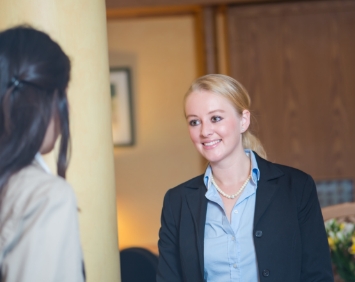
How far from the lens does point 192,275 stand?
180 cm

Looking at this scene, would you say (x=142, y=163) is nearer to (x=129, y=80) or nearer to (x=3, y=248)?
(x=129, y=80)

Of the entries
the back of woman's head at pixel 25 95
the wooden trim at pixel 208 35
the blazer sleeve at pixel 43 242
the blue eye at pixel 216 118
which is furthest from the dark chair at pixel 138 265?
the wooden trim at pixel 208 35

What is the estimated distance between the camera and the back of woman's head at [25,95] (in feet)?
4.53

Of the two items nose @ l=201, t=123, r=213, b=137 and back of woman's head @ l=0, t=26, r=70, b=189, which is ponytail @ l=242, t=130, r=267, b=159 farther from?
back of woman's head @ l=0, t=26, r=70, b=189

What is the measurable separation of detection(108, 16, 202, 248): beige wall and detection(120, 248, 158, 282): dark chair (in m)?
2.88

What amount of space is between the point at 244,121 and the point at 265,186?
0.23 metres

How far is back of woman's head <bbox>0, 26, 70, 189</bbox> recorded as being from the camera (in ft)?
4.53

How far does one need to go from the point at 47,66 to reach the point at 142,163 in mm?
3864

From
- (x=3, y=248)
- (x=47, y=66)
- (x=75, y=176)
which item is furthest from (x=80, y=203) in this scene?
(x=47, y=66)

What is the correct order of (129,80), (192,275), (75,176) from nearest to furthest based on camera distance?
(75,176)
(192,275)
(129,80)

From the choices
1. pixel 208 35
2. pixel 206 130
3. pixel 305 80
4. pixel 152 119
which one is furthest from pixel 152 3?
pixel 206 130

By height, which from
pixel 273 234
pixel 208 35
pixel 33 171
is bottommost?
pixel 273 234

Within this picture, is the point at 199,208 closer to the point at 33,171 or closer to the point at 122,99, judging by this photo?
the point at 33,171

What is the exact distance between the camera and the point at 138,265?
2.34m
